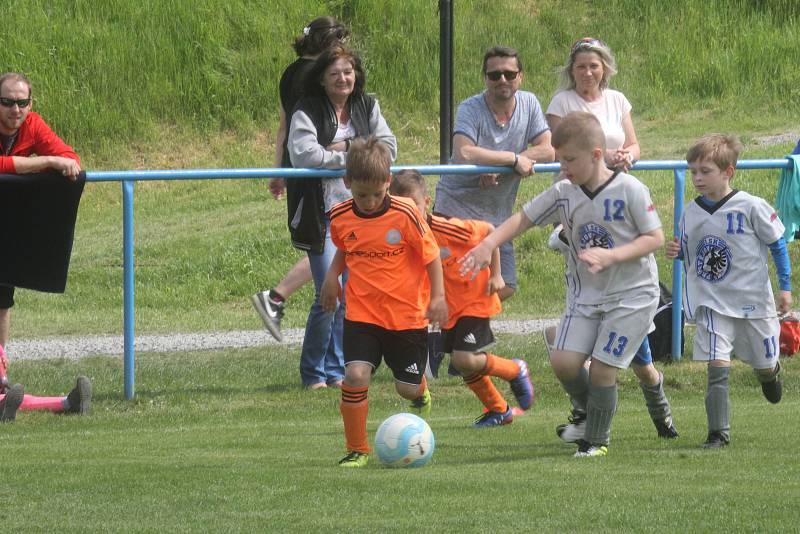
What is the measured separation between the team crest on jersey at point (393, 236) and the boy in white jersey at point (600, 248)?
0.54 m

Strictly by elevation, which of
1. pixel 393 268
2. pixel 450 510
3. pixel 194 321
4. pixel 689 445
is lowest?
pixel 194 321

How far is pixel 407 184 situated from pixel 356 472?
1.85m

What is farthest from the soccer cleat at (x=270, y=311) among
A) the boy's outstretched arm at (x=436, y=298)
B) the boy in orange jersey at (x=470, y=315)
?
the boy's outstretched arm at (x=436, y=298)

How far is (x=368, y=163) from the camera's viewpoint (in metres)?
6.70

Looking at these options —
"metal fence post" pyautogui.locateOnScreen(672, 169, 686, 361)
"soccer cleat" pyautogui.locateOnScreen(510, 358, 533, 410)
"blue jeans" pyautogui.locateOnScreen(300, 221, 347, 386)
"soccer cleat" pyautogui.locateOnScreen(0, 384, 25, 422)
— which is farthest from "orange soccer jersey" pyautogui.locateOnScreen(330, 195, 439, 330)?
"metal fence post" pyautogui.locateOnScreen(672, 169, 686, 361)

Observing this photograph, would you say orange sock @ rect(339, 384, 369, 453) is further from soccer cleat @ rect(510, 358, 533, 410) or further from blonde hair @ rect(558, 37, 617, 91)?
blonde hair @ rect(558, 37, 617, 91)

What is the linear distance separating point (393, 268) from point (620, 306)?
1119 mm

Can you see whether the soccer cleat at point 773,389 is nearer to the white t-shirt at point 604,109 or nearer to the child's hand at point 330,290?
the white t-shirt at point 604,109

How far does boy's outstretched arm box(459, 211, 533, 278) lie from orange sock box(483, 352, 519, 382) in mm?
1619

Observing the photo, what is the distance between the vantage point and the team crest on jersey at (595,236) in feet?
22.0

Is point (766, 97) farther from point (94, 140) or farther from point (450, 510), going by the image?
point (450, 510)

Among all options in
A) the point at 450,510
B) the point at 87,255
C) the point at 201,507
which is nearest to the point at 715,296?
the point at 450,510

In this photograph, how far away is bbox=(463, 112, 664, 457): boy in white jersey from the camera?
6.62 meters

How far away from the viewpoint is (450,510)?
17.3ft
